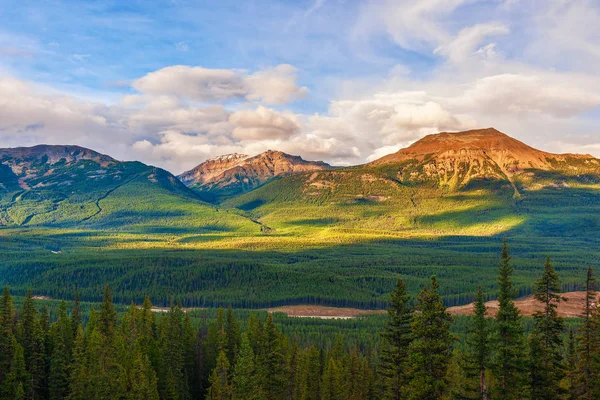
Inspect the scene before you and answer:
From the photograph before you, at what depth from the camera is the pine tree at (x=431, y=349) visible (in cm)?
3662

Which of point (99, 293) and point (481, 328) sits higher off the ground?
point (481, 328)

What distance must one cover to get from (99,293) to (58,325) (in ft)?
408

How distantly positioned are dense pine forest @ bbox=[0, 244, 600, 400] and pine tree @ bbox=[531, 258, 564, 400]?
91 mm

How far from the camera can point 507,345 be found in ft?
136

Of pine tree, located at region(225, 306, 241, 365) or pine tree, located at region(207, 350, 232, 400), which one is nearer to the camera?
pine tree, located at region(207, 350, 232, 400)

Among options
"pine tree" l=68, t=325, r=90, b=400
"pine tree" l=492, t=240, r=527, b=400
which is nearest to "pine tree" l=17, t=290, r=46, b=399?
"pine tree" l=68, t=325, r=90, b=400

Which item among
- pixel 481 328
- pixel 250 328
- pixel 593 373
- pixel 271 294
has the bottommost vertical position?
pixel 271 294

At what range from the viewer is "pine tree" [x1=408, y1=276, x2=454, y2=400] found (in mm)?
36625

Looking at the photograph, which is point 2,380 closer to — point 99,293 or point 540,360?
point 540,360

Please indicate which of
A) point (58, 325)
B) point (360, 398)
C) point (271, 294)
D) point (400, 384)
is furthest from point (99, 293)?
point (400, 384)

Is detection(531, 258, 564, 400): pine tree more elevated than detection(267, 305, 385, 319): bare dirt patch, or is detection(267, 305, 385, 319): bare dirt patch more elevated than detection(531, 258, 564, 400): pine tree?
detection(531, 258, 564, 400): pine tree

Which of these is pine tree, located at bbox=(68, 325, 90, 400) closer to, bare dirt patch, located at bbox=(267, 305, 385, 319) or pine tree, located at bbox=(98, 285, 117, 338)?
pine tree, located at bbox=(98, 285, 117, 338)

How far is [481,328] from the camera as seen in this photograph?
136 feet

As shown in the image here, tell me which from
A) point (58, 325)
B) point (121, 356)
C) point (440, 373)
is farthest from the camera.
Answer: point (58, 325)
